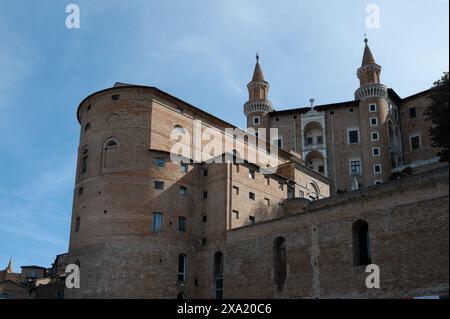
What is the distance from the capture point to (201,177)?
1394 inches

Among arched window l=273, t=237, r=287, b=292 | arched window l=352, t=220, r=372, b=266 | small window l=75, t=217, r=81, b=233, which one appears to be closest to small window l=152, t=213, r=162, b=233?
small window l=75, t=217, r=81, b=233

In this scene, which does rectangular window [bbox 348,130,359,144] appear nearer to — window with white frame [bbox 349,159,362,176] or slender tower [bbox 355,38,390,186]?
slender tower [bbox 355,38,390,186]

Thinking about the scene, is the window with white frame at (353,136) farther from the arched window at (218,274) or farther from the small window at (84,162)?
the small window at (84,162)

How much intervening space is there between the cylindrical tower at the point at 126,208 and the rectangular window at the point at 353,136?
24428mm

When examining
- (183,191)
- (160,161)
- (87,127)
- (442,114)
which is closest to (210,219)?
(183,191)

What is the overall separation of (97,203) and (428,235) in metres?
18.7

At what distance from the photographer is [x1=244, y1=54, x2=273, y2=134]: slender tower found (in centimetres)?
5716

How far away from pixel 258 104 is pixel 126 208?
2811 centimetres

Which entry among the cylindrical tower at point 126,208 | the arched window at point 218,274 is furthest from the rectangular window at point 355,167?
the arched window at point 218,274

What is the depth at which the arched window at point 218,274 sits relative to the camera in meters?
31.7

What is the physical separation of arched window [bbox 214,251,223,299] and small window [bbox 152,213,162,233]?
11.9ft

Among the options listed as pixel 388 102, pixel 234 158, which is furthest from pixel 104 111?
pixel 388 102

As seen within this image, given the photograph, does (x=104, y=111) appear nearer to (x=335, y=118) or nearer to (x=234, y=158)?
(x=234, y=158)
